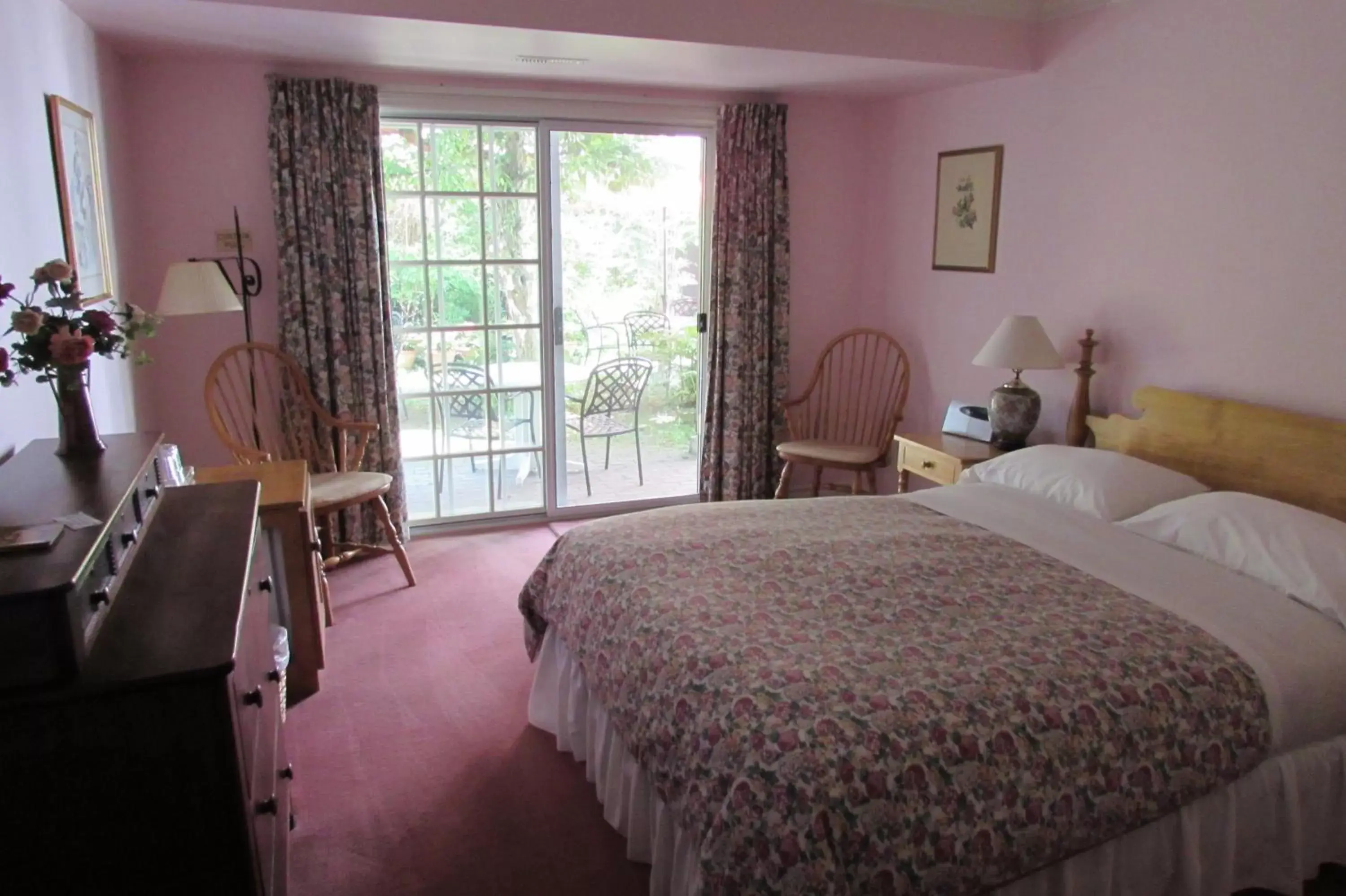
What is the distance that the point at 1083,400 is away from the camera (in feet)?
11.2

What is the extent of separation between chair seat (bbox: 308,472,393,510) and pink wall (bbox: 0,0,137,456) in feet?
2.40

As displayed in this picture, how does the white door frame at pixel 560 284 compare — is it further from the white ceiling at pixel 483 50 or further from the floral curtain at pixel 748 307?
the white ceiling at pixel 483 50

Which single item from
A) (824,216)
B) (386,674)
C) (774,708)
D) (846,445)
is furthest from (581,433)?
(774,708)

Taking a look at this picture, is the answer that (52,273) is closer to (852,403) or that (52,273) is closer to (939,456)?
(939,456)

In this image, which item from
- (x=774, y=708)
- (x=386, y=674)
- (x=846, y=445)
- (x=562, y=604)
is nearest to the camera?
(x=774, y=708)

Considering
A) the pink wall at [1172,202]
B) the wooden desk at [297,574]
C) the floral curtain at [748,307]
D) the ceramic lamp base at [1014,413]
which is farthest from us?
the floral curtain at [748,307]

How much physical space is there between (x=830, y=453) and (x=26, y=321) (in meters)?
A: 3.30

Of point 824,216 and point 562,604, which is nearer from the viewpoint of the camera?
point 562,604

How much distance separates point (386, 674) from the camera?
121 inches

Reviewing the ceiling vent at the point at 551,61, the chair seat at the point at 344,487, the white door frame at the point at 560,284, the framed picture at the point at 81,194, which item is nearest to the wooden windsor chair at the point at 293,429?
the chair seat at the point at 344,487

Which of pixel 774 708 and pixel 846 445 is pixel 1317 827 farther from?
pixel 846 445

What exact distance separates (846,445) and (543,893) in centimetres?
291

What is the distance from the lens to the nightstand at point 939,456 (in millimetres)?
3537

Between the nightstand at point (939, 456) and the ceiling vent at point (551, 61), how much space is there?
82.6 inches
